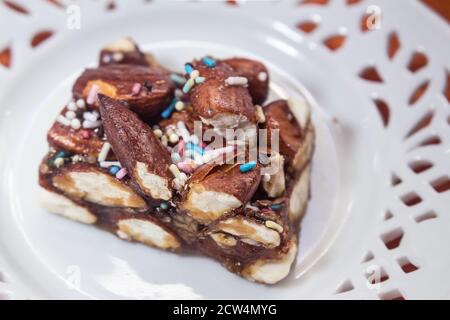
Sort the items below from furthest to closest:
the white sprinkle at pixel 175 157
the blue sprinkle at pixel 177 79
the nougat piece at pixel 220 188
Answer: the blue sprinkle at pixel 177 79
the white sprinkle at pixel 175 157
the nougat piece at pixel 220 188

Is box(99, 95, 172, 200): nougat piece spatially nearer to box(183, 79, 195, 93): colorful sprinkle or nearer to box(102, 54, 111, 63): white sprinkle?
box(183, 79, 195, 93): colorful sprinkle

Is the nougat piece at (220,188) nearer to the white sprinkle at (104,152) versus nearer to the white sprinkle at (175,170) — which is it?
the white sprinkle at (175,170)

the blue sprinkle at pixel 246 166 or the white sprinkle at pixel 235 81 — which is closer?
the blue sprinkle at pixel 246 166

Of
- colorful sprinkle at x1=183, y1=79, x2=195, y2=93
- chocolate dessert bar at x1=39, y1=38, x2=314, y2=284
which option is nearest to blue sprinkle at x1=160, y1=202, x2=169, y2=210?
chocolate dessert bar at x1=39, y1=38, x2=314, y2=284

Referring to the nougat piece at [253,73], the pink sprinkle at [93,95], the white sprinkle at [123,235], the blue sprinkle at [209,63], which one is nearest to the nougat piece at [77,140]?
the pink sprinkle at [93,95]

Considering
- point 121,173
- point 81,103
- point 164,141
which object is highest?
point 81,103

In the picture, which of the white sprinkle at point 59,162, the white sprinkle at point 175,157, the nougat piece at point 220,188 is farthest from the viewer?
the white sprinkle at point 59,162

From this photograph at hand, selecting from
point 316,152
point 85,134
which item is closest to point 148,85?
point 85,134

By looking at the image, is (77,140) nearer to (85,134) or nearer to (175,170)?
(85,134)
